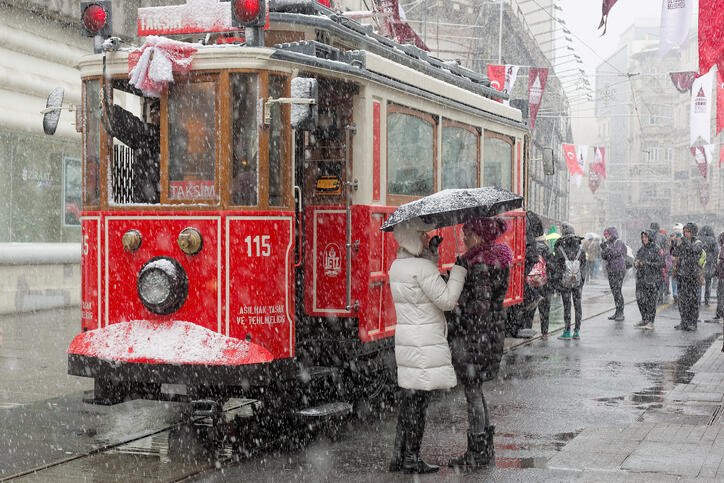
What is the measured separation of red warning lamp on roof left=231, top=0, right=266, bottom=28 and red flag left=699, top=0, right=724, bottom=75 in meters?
7.69

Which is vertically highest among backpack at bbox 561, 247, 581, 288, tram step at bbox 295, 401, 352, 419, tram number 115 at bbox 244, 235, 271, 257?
tram number 115 at bbox 244, 235, 271, 257

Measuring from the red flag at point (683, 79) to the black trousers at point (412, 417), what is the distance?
76.4 feet

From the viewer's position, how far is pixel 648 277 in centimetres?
1697

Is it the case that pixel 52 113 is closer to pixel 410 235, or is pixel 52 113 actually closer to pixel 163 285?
pixel 163 285

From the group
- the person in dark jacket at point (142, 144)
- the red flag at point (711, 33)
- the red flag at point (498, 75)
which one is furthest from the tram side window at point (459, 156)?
the red flag at point (498, 75)

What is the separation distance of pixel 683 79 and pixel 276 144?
22.9 m

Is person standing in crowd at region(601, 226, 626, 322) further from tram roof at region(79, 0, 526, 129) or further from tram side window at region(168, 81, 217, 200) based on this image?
tram side window at region(168, 81, 217, 200)

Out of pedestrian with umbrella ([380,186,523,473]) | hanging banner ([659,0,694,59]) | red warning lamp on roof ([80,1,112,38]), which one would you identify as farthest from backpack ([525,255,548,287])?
red warning lamp on roof ([80,1,112,38])

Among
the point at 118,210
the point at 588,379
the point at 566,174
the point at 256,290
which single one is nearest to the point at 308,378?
the point at 256,290

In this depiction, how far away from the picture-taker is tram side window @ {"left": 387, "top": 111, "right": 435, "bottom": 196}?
8844 millimetres

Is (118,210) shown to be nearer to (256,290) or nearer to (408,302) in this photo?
(256,290)

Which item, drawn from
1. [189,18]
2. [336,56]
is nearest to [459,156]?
[336,56]

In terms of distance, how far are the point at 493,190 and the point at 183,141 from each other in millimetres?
2437

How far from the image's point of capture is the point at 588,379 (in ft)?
36.7
